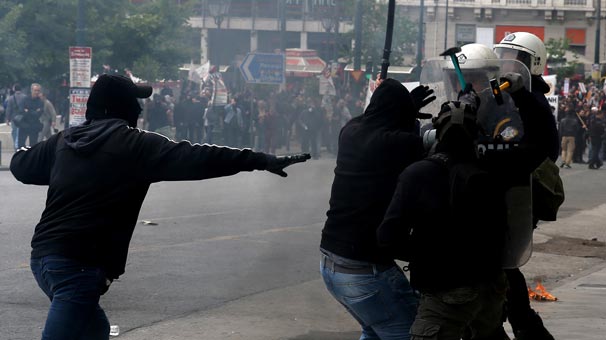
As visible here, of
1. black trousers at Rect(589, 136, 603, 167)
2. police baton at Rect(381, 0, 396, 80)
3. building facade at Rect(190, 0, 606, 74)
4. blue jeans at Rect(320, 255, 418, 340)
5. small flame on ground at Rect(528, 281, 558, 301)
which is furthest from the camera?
building facade at Rect(190, 0, 606, 74)

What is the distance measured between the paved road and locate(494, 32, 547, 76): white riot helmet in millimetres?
2281

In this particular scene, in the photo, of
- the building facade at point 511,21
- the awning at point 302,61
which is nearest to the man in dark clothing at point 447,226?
the awning at point 302,61

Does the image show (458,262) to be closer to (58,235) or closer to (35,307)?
(58,235)

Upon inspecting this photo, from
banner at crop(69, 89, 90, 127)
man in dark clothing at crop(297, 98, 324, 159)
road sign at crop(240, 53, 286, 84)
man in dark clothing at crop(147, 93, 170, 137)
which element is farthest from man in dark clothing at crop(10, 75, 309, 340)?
man in dark clothing at crop(297, 98, 324, 159)

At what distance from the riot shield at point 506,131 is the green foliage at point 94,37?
24.9m

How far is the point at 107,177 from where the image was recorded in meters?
4.70

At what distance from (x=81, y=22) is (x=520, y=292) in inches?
791

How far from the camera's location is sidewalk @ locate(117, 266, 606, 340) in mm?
7445

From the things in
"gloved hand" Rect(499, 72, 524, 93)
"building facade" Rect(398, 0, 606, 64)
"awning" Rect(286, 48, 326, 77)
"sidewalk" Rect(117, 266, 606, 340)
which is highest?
"building facade" Rect(398, 0, 606, 64)

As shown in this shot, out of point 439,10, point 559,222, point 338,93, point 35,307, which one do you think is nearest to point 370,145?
point 35,307

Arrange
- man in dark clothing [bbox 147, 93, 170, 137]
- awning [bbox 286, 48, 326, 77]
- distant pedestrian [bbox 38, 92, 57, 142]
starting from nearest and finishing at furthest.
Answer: distant pedestrian [bbox 38, 92, 57, 142] < man in dark clothing [bbox 147, 93, 170, 137] < awning [bbox 286, 48, 326, 77]

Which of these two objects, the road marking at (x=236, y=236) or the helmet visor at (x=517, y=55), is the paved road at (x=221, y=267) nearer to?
the road marking at (x=236, y=236)

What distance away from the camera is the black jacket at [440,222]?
14.4 ft

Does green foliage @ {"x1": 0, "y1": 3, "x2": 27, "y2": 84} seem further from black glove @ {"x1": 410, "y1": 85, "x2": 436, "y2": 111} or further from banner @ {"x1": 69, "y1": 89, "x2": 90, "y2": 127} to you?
black glove @ {"x1": 410, "y1": 85, "x2": 436, "y2": 111}
